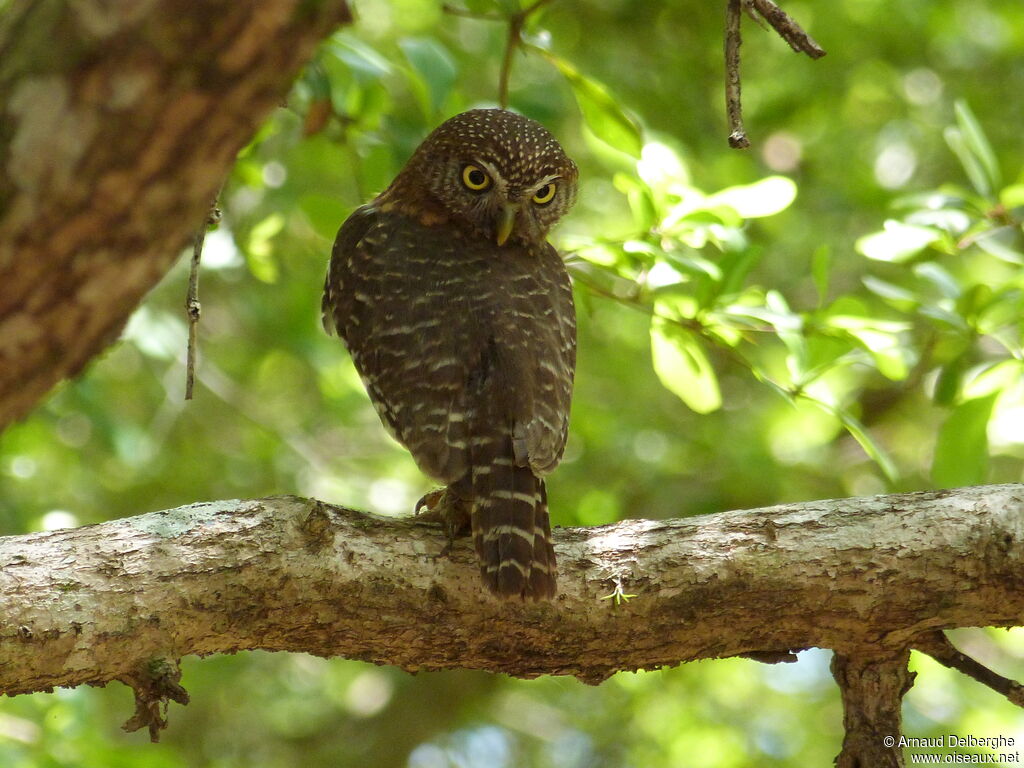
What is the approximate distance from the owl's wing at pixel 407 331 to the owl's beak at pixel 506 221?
0.22 metres

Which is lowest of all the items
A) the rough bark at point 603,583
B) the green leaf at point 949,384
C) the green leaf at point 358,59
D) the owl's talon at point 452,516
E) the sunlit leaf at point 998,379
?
the rough bark at point 603,583

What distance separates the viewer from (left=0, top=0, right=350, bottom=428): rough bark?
50.8 inches

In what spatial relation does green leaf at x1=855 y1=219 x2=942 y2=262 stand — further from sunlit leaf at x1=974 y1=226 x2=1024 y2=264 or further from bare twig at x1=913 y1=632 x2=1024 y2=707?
bare twig at x1=913 y1=632 x2=1024 y2=707

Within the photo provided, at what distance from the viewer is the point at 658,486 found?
6.69m

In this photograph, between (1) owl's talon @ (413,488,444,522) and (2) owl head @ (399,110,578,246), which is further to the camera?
(2) owl head @ (399,110,578,246)

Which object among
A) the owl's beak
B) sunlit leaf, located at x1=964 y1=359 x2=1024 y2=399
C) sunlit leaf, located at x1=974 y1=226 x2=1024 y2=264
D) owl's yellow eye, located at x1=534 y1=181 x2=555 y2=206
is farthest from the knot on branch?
sunlit leaf, located at x1=974 y1=226 x2=1024 y2=264

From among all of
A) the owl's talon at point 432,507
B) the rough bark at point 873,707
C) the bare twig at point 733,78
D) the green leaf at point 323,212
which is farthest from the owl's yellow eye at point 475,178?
the rough bark at point 873,707

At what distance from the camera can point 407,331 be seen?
3826 mm

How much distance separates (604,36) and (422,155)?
3574mm

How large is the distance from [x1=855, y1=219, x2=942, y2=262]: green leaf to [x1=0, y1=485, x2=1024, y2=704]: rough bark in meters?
0.91

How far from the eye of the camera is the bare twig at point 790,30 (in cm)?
243

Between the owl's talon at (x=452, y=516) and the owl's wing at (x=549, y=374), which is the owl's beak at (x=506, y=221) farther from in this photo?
the owl's talon at (x=452, y=516)

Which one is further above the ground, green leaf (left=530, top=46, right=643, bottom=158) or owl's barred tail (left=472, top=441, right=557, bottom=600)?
green leaf (left=530, top=46, right=643, bottom=158)

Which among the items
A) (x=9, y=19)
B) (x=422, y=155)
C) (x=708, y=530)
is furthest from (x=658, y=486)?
(x=9, y=19)
